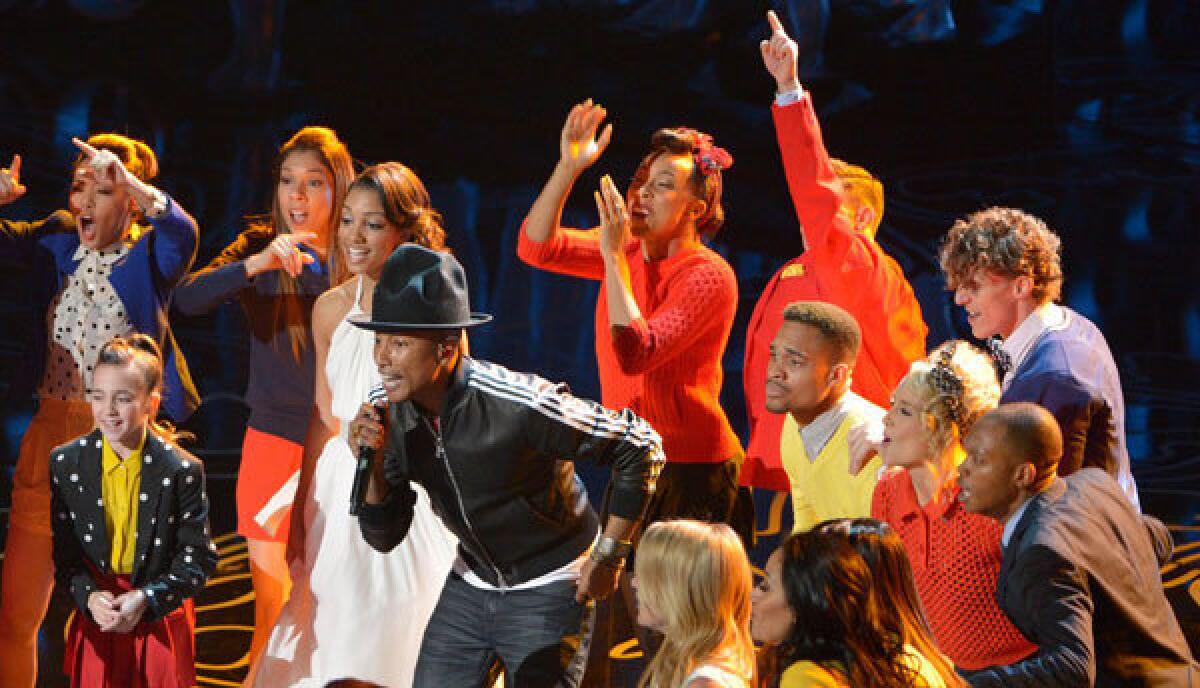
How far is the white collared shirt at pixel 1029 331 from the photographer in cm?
357

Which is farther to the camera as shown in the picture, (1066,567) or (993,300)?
(993,300)

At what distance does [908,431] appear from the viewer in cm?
327

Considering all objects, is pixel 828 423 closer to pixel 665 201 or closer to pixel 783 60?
pixel 665 201

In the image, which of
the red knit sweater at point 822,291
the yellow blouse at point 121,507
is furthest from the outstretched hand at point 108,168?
the red knit sweater at point 822,291

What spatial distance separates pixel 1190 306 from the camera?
815 cm

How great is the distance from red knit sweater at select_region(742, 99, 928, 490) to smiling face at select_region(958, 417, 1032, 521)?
3.58ft

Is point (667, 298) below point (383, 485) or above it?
above

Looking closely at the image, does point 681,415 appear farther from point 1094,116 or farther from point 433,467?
point 1094,116

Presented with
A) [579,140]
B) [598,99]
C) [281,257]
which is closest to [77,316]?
[281,257]

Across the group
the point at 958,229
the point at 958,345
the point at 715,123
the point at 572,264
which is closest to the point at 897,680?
the point at 958,345

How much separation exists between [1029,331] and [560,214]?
1.35 m

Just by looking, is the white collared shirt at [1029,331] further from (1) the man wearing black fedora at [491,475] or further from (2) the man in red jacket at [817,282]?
(1) the man wearing black fedora at [491,475]

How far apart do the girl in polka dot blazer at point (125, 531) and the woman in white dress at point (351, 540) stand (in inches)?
16.0

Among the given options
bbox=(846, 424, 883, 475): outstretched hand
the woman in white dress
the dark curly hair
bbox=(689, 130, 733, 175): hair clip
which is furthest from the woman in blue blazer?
the dark curly hair
